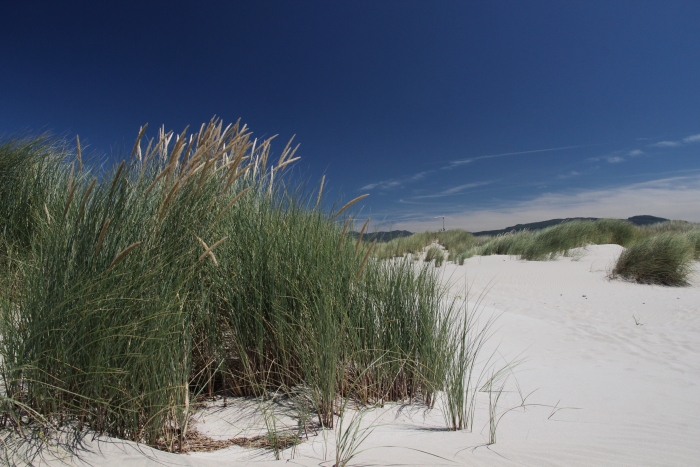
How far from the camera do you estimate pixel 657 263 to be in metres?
9.63

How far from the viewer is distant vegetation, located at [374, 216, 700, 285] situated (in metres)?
9.60

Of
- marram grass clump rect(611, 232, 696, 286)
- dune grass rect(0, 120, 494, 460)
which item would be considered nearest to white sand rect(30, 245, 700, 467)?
dune grass rect(0, 120, 494, 460)

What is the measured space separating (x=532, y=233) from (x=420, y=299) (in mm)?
15144

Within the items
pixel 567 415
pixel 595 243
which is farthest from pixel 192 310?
pixel 595 243

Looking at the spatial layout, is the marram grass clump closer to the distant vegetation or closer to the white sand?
the distant vegetation

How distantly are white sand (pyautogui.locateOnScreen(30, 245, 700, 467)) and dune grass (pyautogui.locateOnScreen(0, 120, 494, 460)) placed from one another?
0.22 m

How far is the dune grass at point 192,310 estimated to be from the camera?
1672 mm

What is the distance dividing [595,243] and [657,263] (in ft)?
26.4

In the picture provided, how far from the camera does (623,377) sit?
144 inches

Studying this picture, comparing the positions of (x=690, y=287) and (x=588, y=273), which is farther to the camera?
(x=588, y=273)

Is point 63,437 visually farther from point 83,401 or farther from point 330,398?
point 330,398

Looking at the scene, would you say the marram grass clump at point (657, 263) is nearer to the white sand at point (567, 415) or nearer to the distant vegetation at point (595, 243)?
the distant vegetation at point (595, 243)

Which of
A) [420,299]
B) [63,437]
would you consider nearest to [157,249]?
[63,437]

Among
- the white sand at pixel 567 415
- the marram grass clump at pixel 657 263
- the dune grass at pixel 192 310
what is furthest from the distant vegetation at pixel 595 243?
the white sand at pixel 567 415
